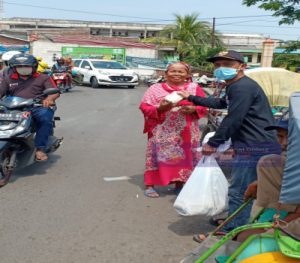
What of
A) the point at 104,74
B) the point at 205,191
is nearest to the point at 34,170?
the point at 205,191

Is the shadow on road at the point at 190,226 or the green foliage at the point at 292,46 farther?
the green foliage at the point at 292,46

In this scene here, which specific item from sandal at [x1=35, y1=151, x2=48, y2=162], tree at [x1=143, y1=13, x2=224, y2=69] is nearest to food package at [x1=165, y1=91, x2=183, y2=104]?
sandal at [x1=35, y1=151, x2=48, y2=162]

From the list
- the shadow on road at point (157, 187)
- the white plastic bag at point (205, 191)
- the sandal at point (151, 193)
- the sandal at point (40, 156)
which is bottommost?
the shadow on road at point (157, 187)

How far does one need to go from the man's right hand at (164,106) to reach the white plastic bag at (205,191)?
101 centimetres

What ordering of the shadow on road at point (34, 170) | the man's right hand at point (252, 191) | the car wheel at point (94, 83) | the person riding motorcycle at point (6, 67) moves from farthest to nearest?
the car wheel at point (94, 83) < the person riding motorcycle at point (6, 67) < the shadow on road at point (34, 170) < the man's right hand at point (252, 191)

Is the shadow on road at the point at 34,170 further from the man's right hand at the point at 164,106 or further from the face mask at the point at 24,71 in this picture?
the man's right hand at the point at 164,106

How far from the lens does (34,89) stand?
20.0ft

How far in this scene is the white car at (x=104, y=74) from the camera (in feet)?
75.1

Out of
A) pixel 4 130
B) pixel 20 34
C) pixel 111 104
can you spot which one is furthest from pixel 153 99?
pixel 20 34

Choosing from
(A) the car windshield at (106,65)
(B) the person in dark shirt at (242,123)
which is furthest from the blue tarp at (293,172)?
(A) the car windshield at (106,65)

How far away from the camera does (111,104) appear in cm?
1558

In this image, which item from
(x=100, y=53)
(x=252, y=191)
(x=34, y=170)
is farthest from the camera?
(x=100, y=53)

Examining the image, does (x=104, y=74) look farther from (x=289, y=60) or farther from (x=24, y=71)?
(x=24, y=71)

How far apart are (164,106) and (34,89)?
6.86 feet
